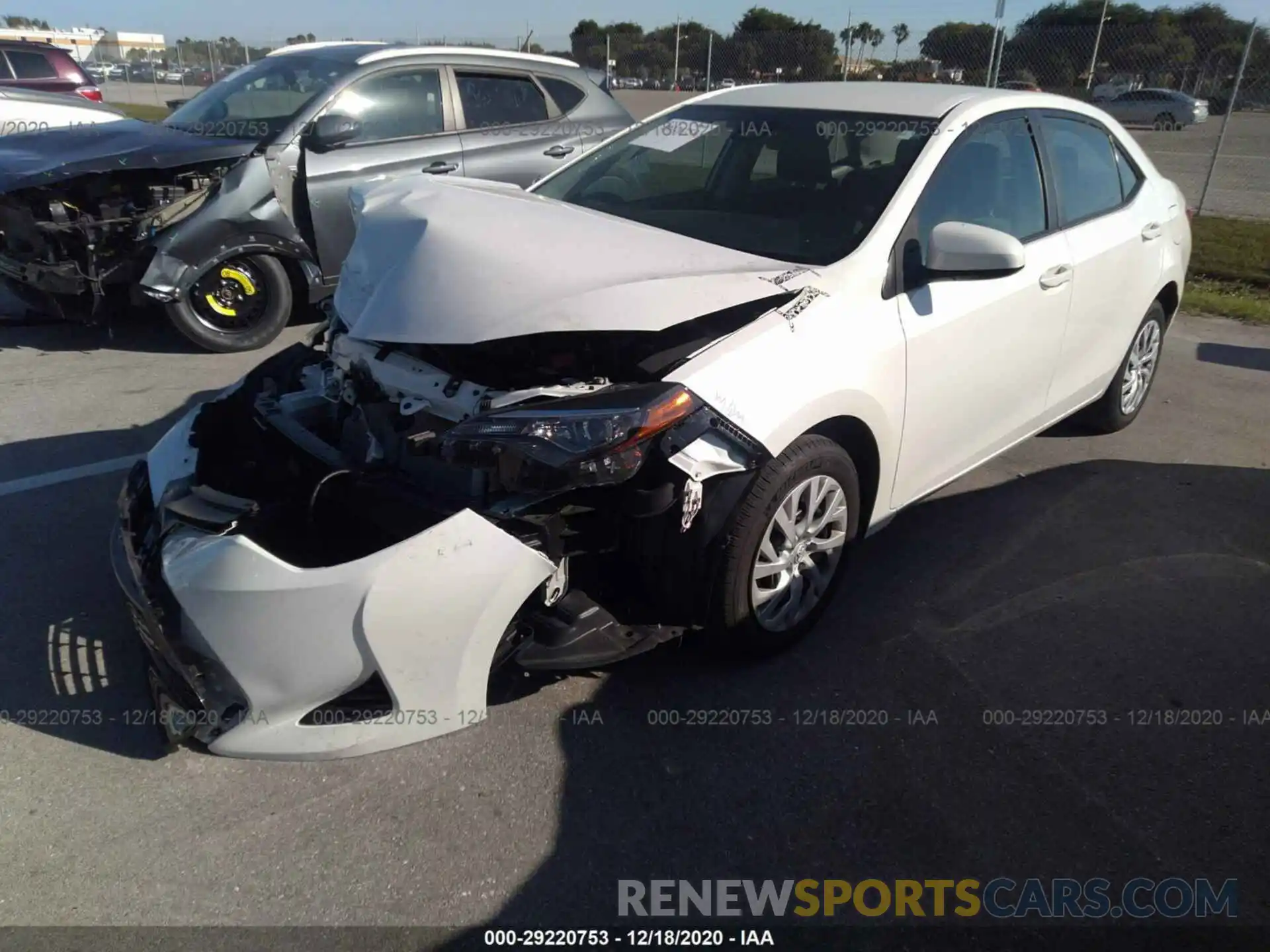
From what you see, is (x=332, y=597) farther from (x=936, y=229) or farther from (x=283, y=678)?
(x=936, y=229)

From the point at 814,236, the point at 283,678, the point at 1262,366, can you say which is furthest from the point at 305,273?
the point at 1262,366

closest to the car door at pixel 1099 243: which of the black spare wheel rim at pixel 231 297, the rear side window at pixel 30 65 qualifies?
the black spare wheel rim at pixel 231 297

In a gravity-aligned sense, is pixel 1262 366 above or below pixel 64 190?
below

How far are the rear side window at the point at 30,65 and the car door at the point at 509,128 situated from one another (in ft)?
33.3

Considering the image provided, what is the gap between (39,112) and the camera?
1026cm

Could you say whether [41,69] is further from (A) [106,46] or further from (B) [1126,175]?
(A) [106,46]

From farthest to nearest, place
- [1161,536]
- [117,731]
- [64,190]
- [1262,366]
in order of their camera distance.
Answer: [1262,366]
[64,190]
[1161,536]
[117,731]

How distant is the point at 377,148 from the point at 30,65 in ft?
34.5

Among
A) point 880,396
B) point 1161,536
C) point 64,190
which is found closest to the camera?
point 880,396

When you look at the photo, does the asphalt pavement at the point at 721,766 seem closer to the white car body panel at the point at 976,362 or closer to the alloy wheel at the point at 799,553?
the alloy wheel at the point at 799,553

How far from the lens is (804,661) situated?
3146mm

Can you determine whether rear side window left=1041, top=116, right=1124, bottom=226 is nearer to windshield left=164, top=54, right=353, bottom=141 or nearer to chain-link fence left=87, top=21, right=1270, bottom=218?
windshield left=164, top=54, right=353, bottom=141

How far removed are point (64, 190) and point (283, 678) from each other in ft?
16.4

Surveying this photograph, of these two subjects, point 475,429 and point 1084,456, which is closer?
point 475,429
